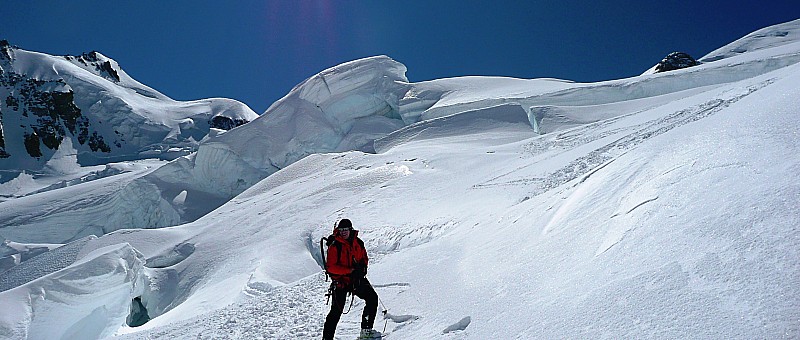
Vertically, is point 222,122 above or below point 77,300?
above

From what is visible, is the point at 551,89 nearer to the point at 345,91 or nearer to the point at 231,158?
the point at 345,91

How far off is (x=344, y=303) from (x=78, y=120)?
327 ft

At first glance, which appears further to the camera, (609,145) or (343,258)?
(609,145)

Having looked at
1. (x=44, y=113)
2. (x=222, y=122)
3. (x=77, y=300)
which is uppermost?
(x=44, y=113)

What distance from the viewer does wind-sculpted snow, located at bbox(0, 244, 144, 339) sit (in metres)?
10.3

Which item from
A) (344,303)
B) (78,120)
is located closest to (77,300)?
(344,303)

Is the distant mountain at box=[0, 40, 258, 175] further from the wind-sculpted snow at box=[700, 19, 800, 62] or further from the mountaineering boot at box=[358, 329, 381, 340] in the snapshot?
the mountaineering boot at box=[358, 329, 381, 340]

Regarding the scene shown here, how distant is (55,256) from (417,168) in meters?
14.2

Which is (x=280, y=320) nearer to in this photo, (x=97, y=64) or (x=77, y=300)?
(x=77, y=300)

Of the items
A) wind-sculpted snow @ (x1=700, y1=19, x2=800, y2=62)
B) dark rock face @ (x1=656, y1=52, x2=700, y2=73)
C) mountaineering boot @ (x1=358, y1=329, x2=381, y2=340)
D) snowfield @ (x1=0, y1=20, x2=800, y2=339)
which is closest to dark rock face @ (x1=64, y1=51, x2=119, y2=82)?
snowfield @ (x1=0, y1=20, x2=800, y2=339)

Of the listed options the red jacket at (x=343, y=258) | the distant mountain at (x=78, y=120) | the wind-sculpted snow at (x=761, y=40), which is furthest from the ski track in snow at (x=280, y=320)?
the distant mountain at (x=78, y=120)

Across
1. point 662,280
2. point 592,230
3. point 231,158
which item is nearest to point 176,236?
point 231,158

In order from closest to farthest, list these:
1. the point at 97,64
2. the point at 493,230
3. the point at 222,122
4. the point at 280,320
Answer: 1. the point at 280,320
2. the point at 493,230
3. the point at 222,122
4. the point at 97,64

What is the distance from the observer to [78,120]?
86312 millimetres
